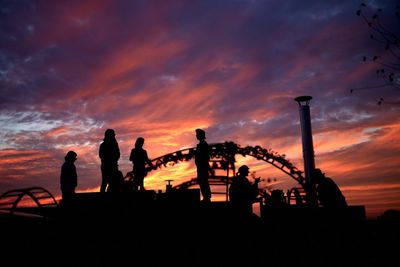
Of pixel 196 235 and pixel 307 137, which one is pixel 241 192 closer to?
pixel 196 235

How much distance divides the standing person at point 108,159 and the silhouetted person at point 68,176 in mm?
1004

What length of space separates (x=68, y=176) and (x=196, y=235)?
13.1 ft

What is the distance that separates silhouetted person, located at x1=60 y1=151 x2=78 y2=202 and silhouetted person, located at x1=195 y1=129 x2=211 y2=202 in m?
3.53

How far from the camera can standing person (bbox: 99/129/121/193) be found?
8820 mm

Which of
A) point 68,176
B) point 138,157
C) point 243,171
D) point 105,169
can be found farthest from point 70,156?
point 243,171

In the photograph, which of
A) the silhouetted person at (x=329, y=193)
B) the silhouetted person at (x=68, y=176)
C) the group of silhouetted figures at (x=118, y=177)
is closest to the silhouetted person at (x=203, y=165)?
the group of silhouetted figures at (x=118, y=177)

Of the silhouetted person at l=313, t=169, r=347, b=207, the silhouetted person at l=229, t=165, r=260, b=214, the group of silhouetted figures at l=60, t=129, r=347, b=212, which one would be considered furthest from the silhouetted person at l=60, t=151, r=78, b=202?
the silhouetted person at l=313, t=169, r=347, b=207

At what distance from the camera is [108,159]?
8.87 meters

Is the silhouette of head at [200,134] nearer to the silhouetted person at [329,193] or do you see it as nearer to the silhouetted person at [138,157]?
the silhouetted person at [138,157]

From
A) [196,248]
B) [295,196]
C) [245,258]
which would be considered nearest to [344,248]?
[245,258]

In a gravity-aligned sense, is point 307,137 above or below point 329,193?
above

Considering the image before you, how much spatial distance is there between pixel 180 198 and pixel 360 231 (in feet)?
17.6

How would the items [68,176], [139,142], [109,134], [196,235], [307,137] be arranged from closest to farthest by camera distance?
[196,235]
[109,134]
[68,176]
[139,142]
[307,137]

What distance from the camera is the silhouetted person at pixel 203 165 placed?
8961mm
